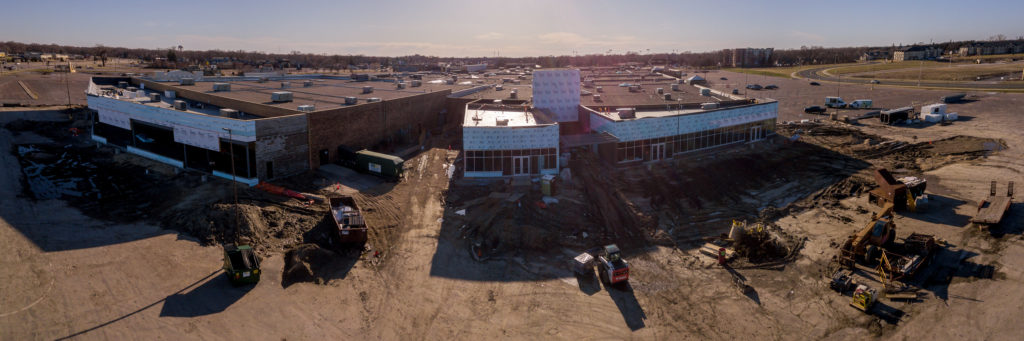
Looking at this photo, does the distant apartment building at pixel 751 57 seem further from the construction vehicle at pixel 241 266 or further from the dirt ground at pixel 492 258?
the construction vehicle at pixel 241 266

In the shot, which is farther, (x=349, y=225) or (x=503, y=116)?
(x=503, y=116)

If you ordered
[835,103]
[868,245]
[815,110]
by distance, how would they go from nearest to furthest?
1. [868,245]
2. [815,110]
3. [835,103]

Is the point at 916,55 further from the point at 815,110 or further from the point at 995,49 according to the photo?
the point at 815,110

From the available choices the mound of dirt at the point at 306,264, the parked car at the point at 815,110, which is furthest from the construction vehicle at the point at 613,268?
the parked car at the point at 815,110

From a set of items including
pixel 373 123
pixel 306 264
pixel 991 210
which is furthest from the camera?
pixel 373 123

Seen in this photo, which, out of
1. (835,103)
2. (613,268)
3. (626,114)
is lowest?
(613,268)

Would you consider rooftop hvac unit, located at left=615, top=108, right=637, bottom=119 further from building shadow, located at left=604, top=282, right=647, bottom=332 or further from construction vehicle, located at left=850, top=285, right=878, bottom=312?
construction vehicle, located at left=850, top=285, right=878, bottom=312

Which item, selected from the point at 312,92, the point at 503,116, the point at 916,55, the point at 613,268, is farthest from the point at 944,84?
the point at 312,92

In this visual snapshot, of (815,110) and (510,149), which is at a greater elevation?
(815,110)
